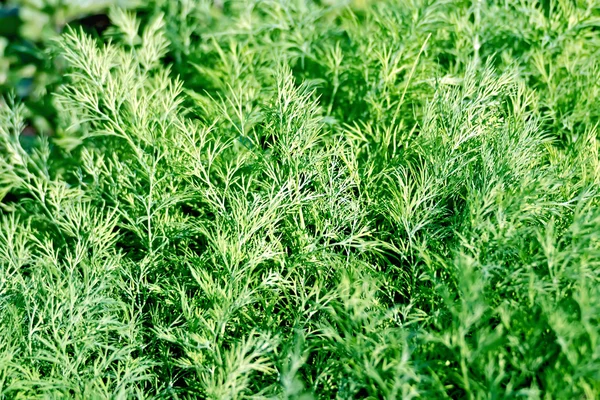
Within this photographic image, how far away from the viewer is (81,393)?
1.38m

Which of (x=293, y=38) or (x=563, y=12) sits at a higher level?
(x=563, y=12)

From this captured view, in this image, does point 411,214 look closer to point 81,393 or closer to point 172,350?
point 172,350

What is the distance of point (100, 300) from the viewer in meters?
1.46

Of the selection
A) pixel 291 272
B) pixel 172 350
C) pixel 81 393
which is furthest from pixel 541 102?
pixel 81 393

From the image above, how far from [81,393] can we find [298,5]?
4.95 feet

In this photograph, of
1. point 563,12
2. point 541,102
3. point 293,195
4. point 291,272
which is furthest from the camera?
point 563,12

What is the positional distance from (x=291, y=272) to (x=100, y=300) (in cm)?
45

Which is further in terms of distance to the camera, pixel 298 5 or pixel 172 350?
pixel 298 5

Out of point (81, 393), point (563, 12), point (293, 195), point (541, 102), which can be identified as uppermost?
point (563, 12)

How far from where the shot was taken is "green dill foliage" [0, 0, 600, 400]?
4.24 ft

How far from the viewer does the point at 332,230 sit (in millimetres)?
1587

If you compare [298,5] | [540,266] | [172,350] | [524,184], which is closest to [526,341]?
[540,266]

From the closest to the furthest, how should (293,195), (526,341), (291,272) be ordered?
1. (526,341)
2. (291,272)
3. (293,195)

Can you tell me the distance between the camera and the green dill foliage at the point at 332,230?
1.29 metres
